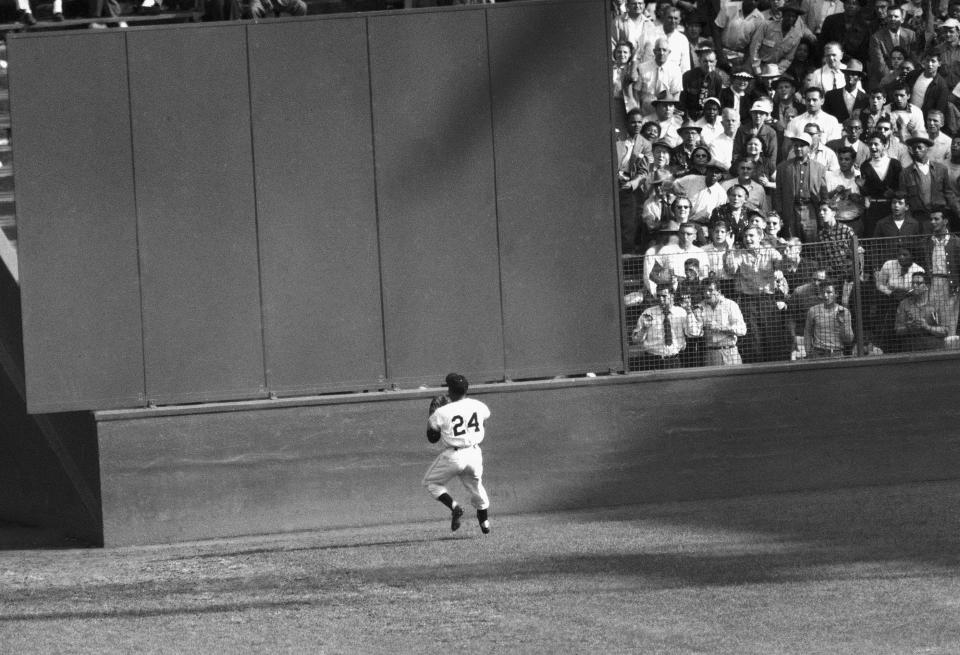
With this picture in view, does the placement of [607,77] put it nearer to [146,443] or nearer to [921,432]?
[921,432]

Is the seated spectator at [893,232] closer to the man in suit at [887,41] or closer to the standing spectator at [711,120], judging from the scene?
the standing spectator at [711,120]

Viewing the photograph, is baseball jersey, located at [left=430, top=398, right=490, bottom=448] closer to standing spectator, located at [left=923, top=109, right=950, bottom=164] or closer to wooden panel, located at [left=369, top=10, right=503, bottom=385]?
wooden panel, located at [left=369, top=10, right=503, bottom=385]

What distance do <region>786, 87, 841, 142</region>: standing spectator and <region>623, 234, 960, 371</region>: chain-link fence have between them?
9.23 ft

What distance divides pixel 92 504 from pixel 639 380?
5846 millimetres

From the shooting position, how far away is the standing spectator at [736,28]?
20602mm

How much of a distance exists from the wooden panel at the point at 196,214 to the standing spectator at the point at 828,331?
18.9 feet

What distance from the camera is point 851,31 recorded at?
808 inches

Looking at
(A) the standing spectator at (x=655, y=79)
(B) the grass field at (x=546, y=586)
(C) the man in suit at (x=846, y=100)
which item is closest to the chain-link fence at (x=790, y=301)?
(B) the grass field at (x=546, y=586)

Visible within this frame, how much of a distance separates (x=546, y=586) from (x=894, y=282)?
6.30 metres

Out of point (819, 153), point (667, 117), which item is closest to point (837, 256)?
point (819, 153)

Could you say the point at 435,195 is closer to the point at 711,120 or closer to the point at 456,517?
the point at 456,517

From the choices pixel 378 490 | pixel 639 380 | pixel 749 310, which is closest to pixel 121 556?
pixel 378 490

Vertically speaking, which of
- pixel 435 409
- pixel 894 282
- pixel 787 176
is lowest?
pixel 435 409

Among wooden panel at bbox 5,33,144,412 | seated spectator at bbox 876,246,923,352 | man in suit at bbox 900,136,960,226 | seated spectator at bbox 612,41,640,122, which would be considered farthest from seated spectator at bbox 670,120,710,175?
wooden panel at bbox 5,33,144,412
